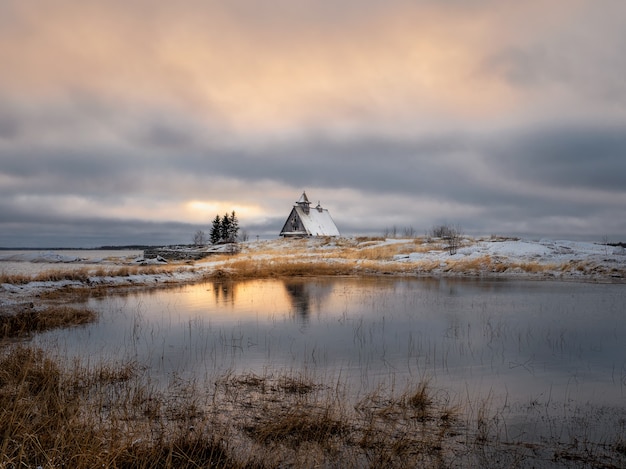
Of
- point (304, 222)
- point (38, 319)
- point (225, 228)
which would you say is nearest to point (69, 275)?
point (38, 319)

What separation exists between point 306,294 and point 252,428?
63.1 feet

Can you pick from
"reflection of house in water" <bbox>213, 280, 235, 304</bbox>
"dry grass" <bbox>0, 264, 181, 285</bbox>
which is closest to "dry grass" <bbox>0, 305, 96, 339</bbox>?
"reflection of house in water" <bbox>213, 280, 235, 304</bbox>

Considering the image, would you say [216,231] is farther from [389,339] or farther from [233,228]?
[389,339]

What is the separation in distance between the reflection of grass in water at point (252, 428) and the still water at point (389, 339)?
103 cm

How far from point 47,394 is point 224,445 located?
3.94 meters

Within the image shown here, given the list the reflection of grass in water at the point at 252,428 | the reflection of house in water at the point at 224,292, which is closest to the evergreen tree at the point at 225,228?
the reflection of house in water at the point at 224,292

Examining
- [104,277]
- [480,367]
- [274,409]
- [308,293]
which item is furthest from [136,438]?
[104,277]

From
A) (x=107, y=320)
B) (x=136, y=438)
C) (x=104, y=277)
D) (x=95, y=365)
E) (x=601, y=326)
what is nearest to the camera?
(x=136, y=438)

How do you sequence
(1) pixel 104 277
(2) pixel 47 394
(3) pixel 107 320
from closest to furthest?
(2) pixel 47 394, (3) pixel 107 320, (1) pixel 104 277

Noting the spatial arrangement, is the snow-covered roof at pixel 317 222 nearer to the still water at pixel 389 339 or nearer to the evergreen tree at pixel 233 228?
the evergreen tree at pixel 233 228

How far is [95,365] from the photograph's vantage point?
10445 millimetres

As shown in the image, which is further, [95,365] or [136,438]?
[95,365]

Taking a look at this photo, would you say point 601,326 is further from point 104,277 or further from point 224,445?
point 104,277

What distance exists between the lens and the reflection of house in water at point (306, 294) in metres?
20.0
